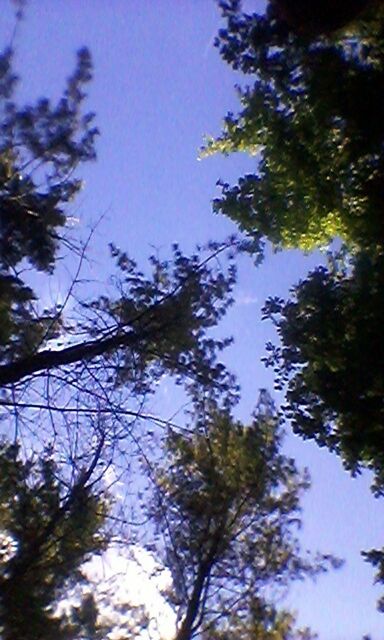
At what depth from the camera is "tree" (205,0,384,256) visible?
33.5ft

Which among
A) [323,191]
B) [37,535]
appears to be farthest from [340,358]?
Answer: [37,535]

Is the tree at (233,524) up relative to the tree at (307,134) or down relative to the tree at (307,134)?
down

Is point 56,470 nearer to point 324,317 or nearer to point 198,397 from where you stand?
point 198,397

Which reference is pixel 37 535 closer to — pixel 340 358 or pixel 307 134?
pixel 340 358

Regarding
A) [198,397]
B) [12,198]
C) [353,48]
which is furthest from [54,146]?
[353,48]

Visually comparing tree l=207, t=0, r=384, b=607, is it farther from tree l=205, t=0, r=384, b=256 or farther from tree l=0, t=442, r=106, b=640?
tree l=0, t=442, r=106, b=640

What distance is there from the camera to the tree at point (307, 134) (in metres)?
10.2

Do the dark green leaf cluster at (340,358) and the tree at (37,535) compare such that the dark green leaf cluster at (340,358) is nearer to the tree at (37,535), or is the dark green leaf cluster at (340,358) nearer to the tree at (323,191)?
the tree at (323,191)

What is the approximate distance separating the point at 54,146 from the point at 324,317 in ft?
16.0

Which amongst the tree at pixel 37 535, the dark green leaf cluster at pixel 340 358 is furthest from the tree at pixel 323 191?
the tree at pixel 37 535

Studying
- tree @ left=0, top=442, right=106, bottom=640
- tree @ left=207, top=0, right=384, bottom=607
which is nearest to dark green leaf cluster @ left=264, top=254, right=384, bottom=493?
tree @ left=207, top=0, right=384, bottom=607

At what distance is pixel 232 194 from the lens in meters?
13.1

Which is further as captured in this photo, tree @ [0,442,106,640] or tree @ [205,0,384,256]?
tree @ [205,0,384,256]

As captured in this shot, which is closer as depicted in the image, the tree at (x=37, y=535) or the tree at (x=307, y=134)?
the tree at (x=37, y=535)
